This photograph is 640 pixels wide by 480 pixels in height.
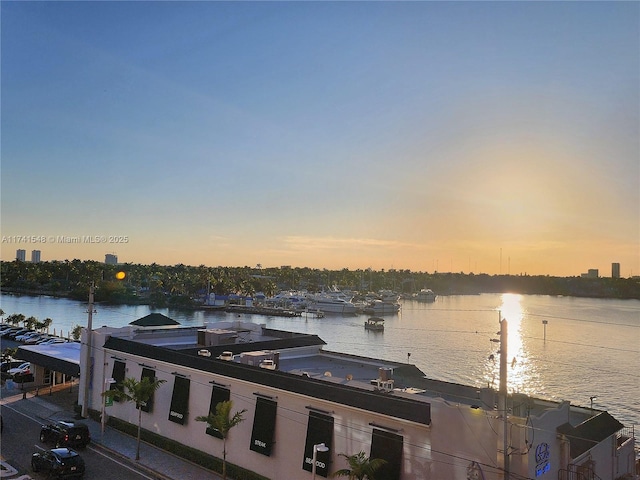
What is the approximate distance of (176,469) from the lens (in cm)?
2100

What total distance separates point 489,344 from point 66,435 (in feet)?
227

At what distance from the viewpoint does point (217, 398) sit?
2173 cm

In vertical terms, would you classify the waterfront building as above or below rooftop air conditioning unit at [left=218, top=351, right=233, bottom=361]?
below

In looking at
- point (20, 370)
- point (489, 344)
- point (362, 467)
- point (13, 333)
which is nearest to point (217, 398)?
point (362, 467)

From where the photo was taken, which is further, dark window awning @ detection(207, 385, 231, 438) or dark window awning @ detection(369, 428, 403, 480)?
dark window awning @ detection(207, 385, 231, 438)

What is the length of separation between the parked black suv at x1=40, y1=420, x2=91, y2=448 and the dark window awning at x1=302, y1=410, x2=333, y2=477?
11.1 meters

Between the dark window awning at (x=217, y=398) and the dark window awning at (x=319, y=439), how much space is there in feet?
15.3

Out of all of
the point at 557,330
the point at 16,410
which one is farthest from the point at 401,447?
the point at 557,330

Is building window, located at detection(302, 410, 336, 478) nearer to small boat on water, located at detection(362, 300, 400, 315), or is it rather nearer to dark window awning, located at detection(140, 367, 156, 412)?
dark window awning, located at detection(140, 367, 156, 412)

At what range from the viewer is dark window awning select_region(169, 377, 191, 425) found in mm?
23120

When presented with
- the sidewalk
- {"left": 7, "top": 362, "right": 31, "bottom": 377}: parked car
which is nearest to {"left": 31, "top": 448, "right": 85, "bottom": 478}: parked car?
the sidewalk

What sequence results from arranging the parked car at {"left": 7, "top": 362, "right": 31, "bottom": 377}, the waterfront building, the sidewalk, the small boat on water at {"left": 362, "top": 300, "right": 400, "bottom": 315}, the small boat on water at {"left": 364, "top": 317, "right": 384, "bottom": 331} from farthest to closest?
the small boat on water at {"left": 362, "top": 300, "right": 400, "bottom": 315} → the small boat on water at {"left": 364, "top": 317, "right": 384, "bottom": 331} → the parked car at {"left": 7, "top": 362, "right": 31, "bottom": 377} → the sidewalk → the waterfront building

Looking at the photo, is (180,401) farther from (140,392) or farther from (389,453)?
(389,453)

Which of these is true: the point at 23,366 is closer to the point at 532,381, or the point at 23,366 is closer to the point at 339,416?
the point at 339,416
